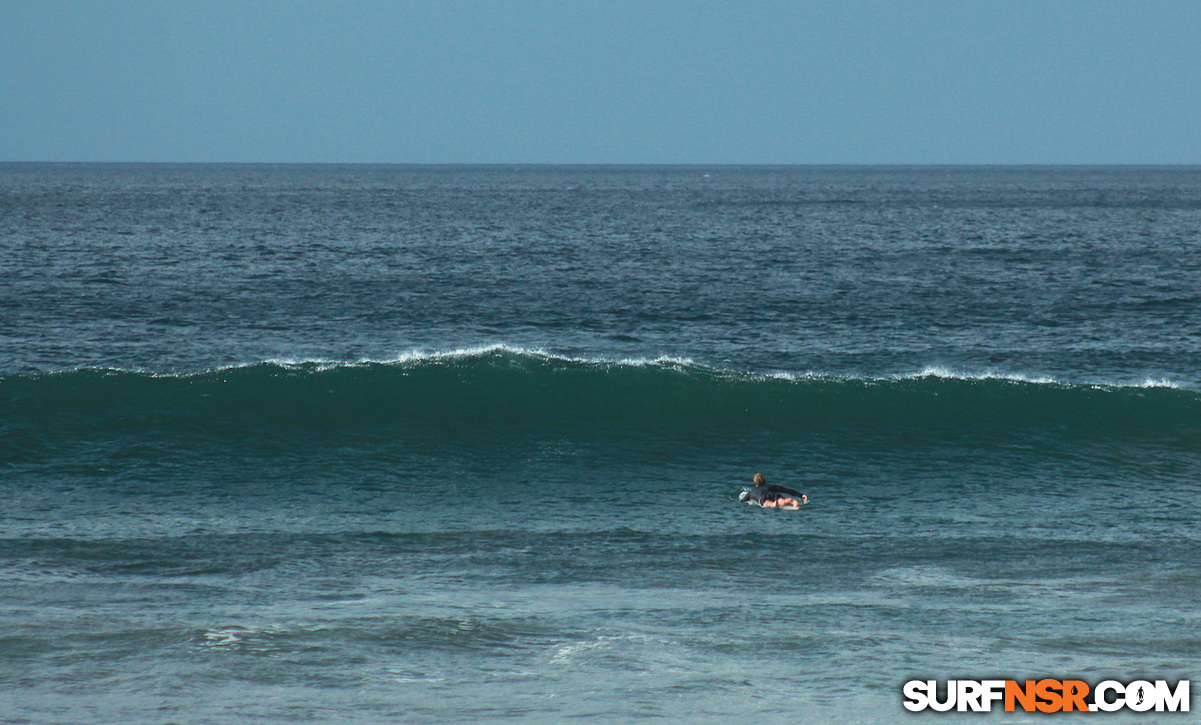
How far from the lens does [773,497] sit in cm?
1653

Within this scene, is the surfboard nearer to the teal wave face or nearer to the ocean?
the ocean

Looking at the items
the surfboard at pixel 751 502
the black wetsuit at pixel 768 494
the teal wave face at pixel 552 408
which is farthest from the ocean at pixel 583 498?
the black wetsuit at pixel 768 494

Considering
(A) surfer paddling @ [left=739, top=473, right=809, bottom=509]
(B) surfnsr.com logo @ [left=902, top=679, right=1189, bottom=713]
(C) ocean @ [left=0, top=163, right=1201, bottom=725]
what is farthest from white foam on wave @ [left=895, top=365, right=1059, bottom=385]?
(B) surfnsr.com logo @ [left=902, top=679, right=1189, bottom=713]

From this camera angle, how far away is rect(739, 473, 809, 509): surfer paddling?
16.5 metres

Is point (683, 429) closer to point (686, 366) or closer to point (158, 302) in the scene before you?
point (686, 366)

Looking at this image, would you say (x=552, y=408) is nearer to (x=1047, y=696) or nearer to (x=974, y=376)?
(x=974, y=376)

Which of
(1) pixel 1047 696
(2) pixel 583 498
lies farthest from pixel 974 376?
(1) pixel 1047 696

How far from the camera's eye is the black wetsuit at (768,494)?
16.5 meters

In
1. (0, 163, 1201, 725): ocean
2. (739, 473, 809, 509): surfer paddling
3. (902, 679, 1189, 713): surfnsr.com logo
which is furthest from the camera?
(739, 473, 809, 509): surfer paddling

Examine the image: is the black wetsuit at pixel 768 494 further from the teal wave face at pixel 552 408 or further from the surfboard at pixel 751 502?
the teal wave face at pixel 552 408

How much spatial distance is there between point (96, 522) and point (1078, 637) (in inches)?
516

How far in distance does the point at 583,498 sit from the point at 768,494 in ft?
10.2

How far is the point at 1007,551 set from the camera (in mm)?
14609

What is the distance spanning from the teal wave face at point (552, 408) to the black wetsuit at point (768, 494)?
173 inches
